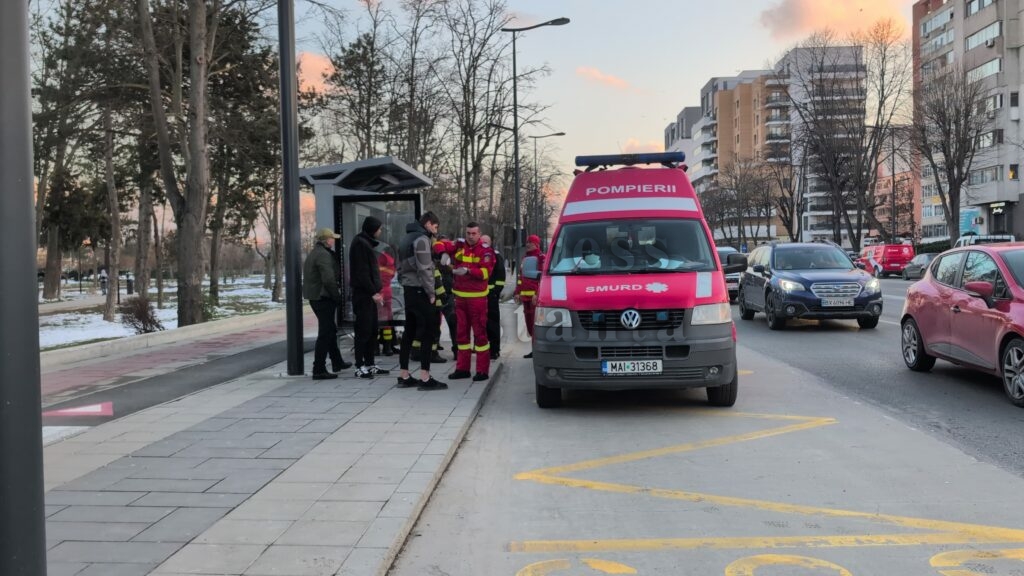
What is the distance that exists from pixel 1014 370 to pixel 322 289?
7447 mm

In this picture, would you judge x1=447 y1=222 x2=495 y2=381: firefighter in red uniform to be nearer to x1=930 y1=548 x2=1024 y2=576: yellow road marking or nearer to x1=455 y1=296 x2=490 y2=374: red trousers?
x1=455 y1=296 x2=490 y2=374: red trousers

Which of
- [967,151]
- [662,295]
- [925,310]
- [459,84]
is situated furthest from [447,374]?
[967,151]

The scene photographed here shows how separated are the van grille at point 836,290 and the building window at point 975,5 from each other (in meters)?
59.7

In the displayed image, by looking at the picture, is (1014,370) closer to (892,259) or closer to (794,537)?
(794,537)

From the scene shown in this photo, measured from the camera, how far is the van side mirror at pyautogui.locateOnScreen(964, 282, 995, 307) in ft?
26.5

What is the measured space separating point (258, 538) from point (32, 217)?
86.7 inches

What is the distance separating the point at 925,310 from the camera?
9.57m

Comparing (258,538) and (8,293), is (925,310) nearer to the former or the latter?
(258,538)

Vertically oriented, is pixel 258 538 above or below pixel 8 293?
below

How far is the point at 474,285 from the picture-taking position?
9.33 m

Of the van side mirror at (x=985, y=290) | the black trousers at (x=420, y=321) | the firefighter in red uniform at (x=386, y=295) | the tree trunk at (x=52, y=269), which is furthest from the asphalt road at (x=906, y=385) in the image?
the tree trunk at (x=52, y=269)

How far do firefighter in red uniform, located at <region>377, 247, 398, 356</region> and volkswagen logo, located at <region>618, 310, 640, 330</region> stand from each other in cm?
500

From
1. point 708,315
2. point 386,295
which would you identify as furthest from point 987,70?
point 708,315

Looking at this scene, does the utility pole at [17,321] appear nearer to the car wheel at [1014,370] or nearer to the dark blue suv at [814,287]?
the car wheel at [1014,370]
